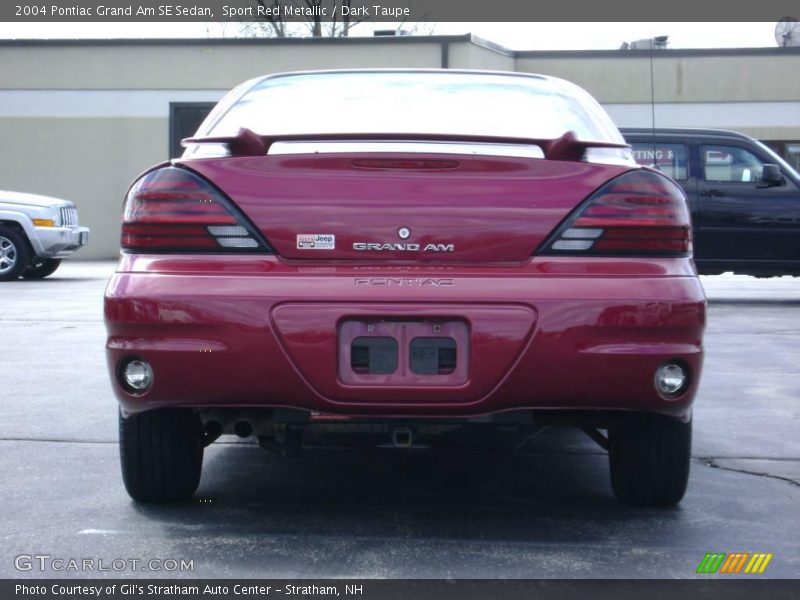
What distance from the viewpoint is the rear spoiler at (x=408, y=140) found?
155 inches

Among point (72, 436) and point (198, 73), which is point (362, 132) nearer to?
point (72, 436)

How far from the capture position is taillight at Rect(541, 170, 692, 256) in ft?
12.7

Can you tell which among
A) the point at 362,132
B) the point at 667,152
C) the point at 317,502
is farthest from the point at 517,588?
the point at 667,152

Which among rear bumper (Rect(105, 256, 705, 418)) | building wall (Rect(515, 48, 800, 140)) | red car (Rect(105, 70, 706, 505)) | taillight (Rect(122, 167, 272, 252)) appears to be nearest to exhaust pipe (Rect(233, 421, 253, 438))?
red car (Rect(105, 70, 706, 505))

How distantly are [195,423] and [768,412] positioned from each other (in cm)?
341

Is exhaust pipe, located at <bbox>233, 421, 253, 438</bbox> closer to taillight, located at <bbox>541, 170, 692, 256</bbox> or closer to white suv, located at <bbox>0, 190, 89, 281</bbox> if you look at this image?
taillight, located at <bbox>541, 170, 692, 256</bbox>

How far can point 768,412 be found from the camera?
666 centimetres

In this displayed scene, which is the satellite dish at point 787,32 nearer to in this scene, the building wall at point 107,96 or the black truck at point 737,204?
the building wall at point 107,96

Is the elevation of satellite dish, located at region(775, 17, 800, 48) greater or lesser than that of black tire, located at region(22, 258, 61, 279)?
greater

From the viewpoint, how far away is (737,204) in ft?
45.2

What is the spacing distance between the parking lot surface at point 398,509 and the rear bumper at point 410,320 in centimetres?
43

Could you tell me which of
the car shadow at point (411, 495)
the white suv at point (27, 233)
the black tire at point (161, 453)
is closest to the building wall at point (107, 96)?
the white suv at point (27, 233)

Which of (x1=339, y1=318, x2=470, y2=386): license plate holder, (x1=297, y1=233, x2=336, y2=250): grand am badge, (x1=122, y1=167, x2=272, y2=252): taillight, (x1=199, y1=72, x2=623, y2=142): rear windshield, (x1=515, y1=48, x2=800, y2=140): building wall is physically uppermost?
(x1=515, y1=48, x2=800, y2=140): building wall

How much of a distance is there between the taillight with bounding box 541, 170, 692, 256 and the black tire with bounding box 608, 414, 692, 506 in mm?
592
